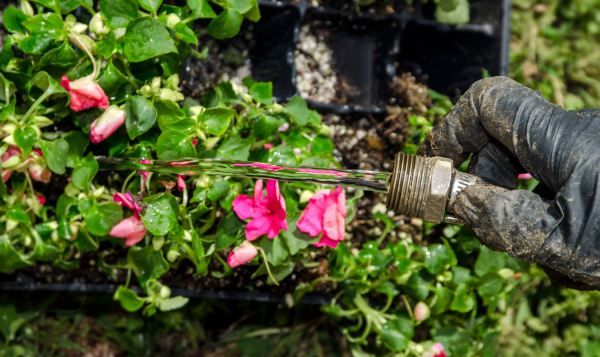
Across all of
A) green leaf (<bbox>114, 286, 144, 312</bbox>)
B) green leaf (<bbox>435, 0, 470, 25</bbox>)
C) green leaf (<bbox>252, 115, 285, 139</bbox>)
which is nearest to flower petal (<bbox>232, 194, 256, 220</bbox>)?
green leaf (<bbox>252, 115, 285, 139</bbox>)

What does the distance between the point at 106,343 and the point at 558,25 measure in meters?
1.17

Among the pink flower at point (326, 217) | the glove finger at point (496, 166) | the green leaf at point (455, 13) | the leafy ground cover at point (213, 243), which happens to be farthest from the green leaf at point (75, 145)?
the green leaf at point (455, 13)

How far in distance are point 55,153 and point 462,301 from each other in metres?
0.65

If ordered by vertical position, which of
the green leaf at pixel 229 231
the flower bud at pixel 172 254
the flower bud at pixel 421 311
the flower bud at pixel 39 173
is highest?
the flower bud at pixel 39 173

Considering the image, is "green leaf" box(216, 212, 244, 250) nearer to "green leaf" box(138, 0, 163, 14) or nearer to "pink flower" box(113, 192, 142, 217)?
"pink flower" box(113, 192, 142, 217)

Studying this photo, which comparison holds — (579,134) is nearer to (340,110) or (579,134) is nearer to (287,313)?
(340,110)

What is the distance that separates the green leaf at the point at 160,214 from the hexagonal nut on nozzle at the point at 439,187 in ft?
1.21

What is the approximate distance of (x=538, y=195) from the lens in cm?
81

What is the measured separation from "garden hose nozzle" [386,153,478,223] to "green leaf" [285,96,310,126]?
31 centimetres

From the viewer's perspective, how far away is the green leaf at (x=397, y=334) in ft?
3.86

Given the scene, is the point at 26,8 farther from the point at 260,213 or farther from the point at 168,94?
the point at 260,213

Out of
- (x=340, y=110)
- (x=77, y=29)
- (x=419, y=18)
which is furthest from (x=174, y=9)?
(x=419, y=18)

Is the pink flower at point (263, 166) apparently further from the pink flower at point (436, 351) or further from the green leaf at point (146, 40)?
the pink flower at point (436, 351)

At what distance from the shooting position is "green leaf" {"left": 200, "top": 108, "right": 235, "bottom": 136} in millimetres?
1029
